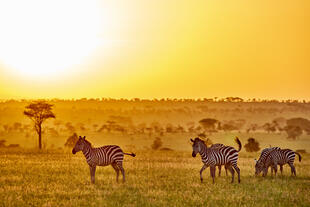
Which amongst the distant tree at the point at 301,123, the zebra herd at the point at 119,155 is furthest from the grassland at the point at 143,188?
the distant tree at the point at 301,123

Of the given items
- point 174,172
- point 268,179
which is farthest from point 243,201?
point 174,172

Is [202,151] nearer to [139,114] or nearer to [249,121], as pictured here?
[249,121]

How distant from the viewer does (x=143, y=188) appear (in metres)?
16.5

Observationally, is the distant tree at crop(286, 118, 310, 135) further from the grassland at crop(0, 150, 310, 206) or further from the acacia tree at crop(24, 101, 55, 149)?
the grassland at crop(0, 150, 310, 206)

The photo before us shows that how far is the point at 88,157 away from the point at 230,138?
4777cm

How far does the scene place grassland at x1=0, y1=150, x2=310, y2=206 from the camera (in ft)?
46.4

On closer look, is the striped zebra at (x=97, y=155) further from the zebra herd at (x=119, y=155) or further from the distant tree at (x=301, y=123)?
the distant tree at (x=301, y=123)

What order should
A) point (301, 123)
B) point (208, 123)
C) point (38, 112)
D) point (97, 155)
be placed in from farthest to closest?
point (301, 123) < point (208, 123) < point (38, 112) < point (97, 155)

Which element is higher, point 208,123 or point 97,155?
point 208,123

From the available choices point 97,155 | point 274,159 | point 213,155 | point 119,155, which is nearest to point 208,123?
point 274,159

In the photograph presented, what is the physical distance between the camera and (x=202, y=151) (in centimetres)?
1816

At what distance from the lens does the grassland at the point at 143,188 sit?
14133 millimetres

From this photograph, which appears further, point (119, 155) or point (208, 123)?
point (208, 123)

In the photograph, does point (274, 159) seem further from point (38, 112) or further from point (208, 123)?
point (208, 123)
